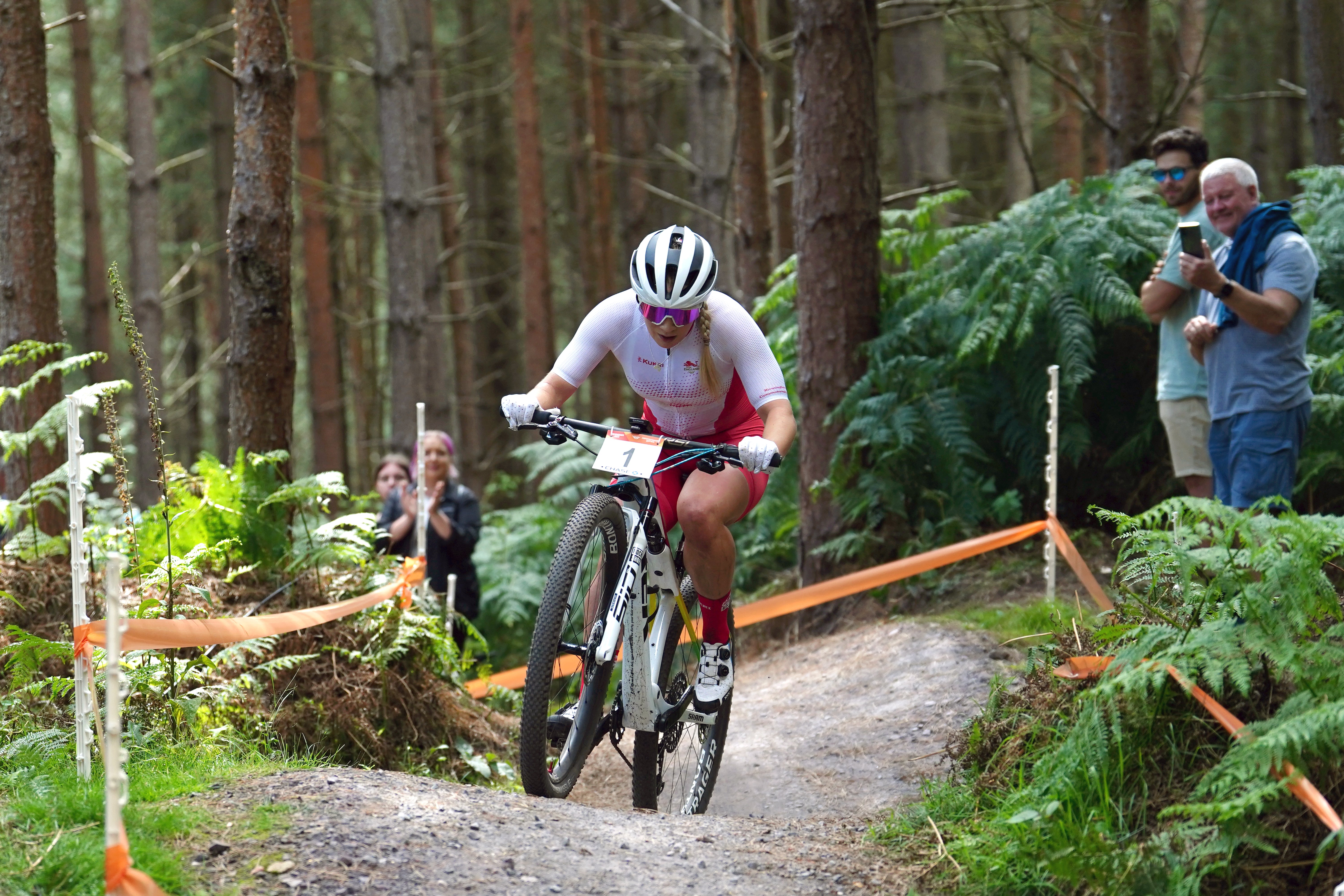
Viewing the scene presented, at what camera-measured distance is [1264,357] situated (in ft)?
18.8

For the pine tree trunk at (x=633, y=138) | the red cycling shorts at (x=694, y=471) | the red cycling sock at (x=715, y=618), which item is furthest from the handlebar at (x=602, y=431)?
the pine tree trunk at (x=633, y=138)

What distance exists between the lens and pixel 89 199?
1977 centimetres

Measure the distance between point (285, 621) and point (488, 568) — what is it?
22.8 ft

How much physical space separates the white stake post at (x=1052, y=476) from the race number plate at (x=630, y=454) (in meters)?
3.30

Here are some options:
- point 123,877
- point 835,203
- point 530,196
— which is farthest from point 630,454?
point 530,196

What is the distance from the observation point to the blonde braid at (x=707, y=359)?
500cm

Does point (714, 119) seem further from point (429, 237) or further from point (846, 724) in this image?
point (846, 724)

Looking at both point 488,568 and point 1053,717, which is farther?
point 488,568

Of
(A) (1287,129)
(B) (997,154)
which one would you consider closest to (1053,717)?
(B) (997,154)

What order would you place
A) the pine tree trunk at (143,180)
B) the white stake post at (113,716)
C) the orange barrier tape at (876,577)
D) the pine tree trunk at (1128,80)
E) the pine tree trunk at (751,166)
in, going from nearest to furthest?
the white stake post at (113,716) → the orange barrier tape at (876,577) → the pine tree trunk at (1128,80) → the pine tree trunk at (751,166) → the pine tree trunk at (143,180)

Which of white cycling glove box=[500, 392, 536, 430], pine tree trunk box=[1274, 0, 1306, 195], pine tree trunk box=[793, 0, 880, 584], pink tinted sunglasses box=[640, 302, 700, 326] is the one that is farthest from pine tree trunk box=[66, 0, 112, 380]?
pine tree trunk box=[1274, 0, 1306, 195]

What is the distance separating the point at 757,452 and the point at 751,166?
7759 mm

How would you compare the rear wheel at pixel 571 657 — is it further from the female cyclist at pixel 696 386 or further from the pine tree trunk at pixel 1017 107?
the pine tree trunk at pixel 1017 107

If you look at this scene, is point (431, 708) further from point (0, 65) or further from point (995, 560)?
point (0, 65)
